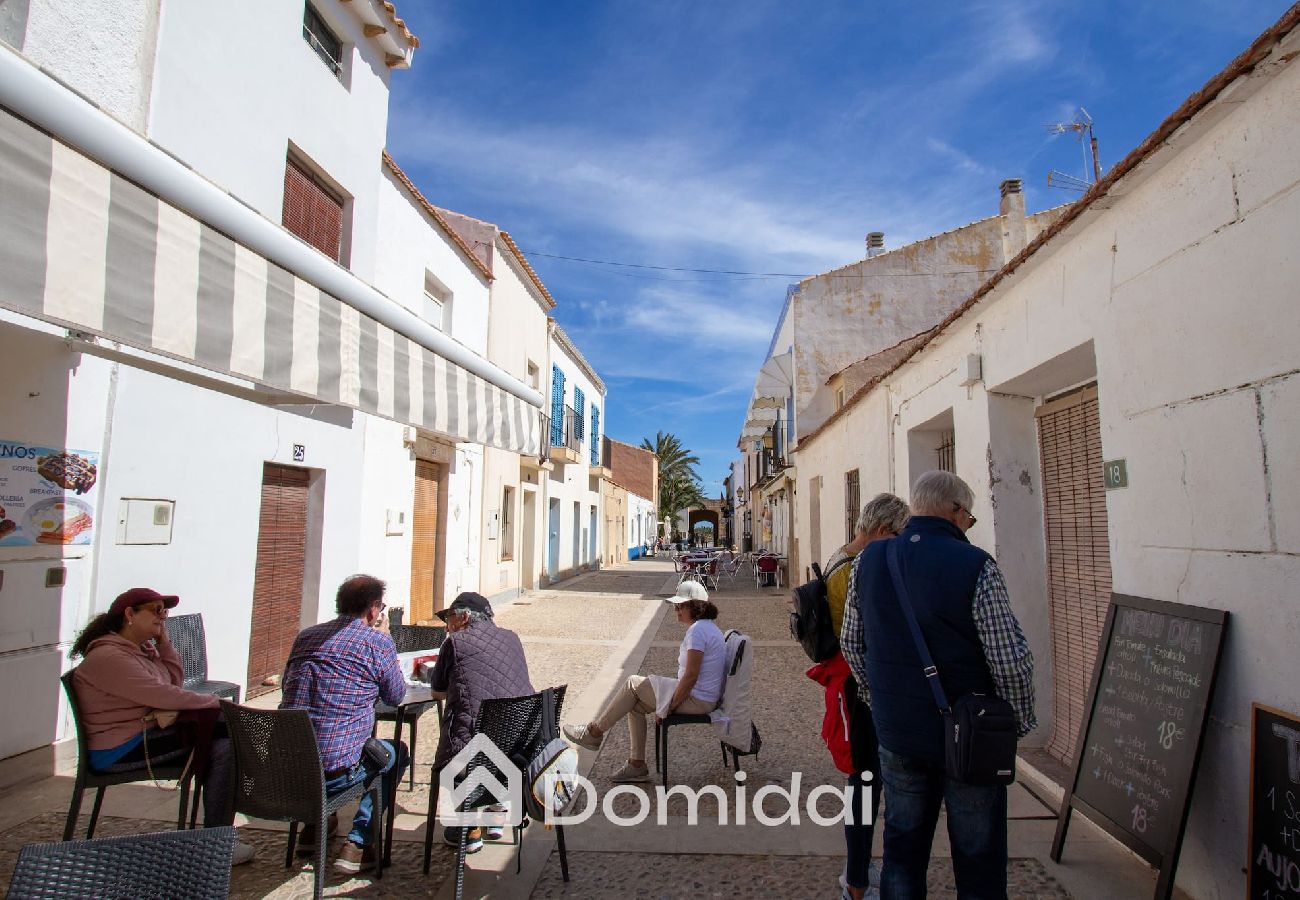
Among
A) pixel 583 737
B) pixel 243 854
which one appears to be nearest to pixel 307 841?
pixel 243 854

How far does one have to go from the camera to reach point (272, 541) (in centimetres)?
642

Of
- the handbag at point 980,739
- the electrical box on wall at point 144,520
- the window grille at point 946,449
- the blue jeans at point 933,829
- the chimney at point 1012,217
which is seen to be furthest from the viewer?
the chimney at point 1012,217

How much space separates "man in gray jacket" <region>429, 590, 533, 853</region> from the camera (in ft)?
10.9

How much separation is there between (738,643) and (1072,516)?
2.34 metres

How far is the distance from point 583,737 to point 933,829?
2.47 metres

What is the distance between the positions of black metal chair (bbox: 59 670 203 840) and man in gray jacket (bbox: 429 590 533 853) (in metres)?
1.10

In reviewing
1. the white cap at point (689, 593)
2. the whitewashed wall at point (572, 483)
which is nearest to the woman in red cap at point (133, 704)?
the white cap at point (689, 593)

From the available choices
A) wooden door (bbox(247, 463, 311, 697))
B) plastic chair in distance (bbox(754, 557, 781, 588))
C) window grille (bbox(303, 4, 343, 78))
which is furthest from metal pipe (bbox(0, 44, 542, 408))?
plastic chair in distance (bbox(754, 557, 781, 588))

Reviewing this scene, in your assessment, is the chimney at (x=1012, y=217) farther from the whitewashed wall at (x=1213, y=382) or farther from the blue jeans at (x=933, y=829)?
the blue jeans at (x=933, y=829)

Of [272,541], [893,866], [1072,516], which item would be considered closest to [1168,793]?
[893,866]

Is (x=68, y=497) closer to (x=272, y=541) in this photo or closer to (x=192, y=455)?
(x=192, y=455)

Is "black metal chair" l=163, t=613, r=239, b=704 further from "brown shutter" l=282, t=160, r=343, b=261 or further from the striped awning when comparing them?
"brown shutter" l=282, t=160, r=343, b=261

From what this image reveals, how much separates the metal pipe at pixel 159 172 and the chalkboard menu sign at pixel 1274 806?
414cm

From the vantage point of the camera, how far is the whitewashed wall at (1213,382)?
99.5 inches
